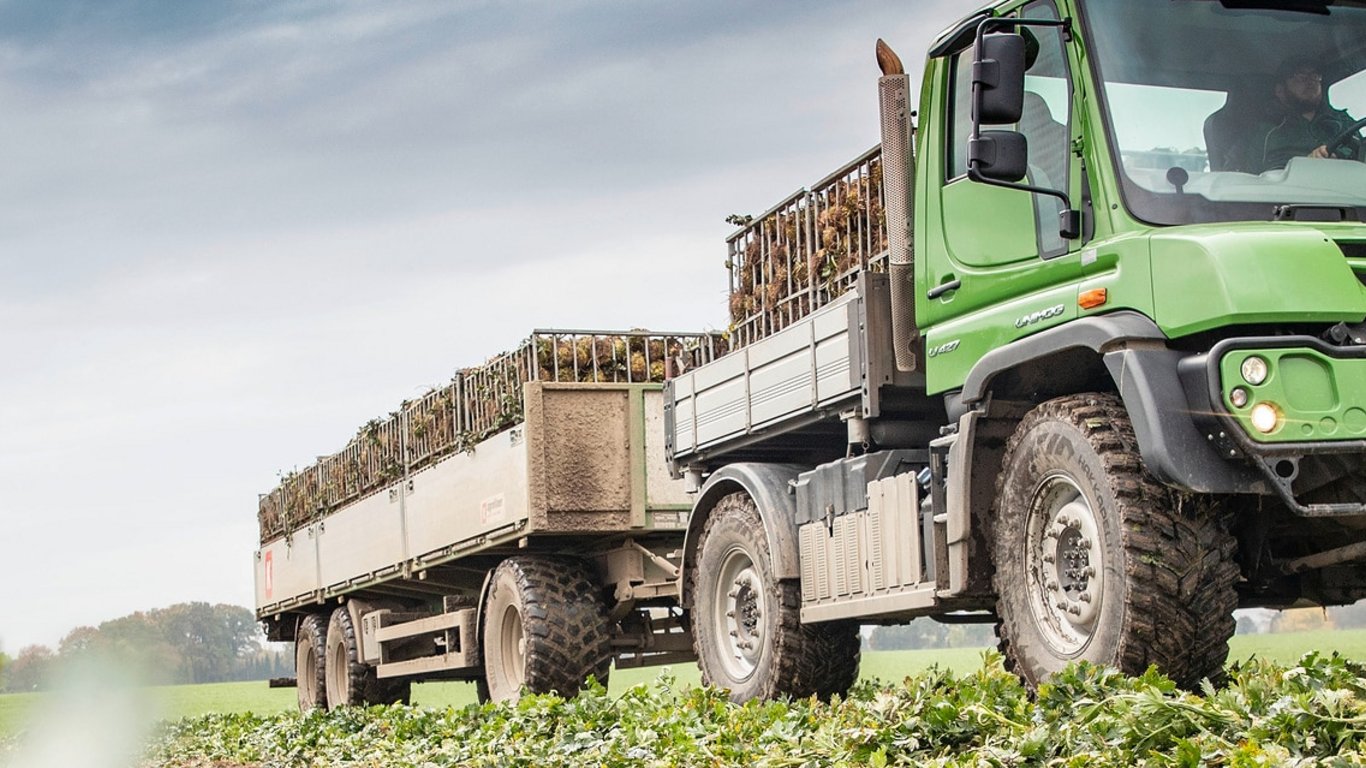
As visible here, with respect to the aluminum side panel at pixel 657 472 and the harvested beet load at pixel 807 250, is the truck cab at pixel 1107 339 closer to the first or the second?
the harvested beet load at pixel 807 250

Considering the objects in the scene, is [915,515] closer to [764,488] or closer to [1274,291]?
[764,488]

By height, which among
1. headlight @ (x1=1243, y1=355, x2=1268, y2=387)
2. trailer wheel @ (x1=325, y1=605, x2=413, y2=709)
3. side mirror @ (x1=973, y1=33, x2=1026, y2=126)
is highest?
side mirror @ (x1=973, y1=33, x2=1026, y2=126)

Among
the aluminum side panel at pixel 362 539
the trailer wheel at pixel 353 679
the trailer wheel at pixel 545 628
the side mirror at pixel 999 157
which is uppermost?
the side mirror at pixel 999 157

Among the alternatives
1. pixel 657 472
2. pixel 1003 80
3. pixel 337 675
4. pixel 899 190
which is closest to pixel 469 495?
pixel 657 472

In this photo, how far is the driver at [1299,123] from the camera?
827 centimetres

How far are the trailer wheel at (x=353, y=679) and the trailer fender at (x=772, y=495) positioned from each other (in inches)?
350

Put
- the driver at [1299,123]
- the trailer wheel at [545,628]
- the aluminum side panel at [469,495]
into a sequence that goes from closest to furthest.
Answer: the driver at [1299,123] < the trailer wheel at [545,628] < the aluminum side panel at [469,495]

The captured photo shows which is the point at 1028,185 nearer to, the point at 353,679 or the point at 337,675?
the point at 353,679

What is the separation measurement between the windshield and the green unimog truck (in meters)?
0.01

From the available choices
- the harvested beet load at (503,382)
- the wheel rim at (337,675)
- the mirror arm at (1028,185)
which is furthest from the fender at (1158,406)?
the wheel rim at (337,675)

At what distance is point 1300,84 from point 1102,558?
97.1 inches

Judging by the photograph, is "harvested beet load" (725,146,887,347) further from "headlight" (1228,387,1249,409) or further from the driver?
"headlight" (1228,387,1249,409)

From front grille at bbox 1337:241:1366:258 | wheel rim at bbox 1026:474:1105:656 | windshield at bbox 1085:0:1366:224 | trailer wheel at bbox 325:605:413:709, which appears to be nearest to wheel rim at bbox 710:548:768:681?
wheel rim at bbox 1026:474:1105:656

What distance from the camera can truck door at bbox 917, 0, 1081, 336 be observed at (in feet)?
28.2
